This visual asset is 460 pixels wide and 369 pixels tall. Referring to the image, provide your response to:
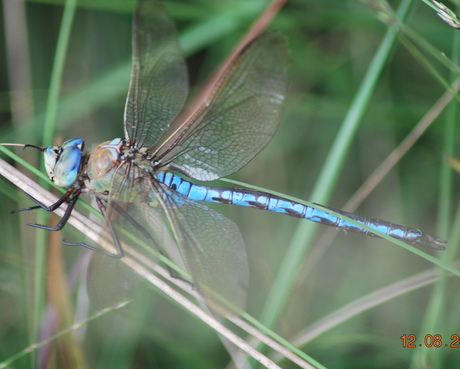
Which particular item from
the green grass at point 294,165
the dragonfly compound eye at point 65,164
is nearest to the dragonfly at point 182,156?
the dragonfly compound eye at point 65,164

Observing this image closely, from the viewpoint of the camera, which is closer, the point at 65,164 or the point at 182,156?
the point at 65,164

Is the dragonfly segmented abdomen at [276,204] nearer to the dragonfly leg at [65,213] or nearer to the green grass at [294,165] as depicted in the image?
the green grass at [294,165]

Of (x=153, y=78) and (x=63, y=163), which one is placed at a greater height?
(x=153, y=78)

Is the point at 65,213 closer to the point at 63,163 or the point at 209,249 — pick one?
the point at 63,163

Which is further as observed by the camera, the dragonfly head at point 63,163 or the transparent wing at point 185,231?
the dragonfly head at point 63,163

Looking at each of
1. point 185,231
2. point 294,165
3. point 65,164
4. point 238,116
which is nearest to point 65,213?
point 65,164
